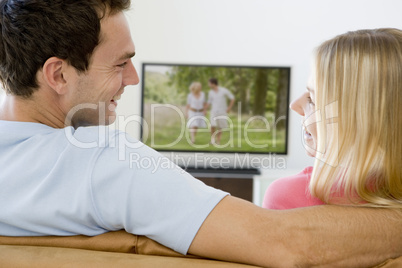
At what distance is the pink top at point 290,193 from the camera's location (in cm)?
126

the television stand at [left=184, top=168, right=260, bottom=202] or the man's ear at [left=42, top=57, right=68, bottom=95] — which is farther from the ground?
the man's ear at [left=42, top=57, right=68, bottom=95]

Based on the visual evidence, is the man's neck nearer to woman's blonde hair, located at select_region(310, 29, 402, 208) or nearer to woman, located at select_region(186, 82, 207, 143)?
woman's blonde hair, located at select_region(310, 29, 402, 208)

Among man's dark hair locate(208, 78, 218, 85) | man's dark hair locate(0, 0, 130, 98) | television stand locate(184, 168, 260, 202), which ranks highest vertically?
man's dark hair locate(0, 0, 130, 98)

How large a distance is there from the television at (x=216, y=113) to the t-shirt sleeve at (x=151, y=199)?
13.6 feet

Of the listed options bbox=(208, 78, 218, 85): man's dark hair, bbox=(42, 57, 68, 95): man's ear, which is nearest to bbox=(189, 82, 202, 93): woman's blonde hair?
bbox=(208, 78, 218, 85): man's dark hair

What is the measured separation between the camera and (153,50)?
202 inches

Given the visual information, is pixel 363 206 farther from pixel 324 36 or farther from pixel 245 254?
pixel 324 36

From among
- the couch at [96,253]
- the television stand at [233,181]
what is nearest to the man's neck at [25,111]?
the couch at [96,253]

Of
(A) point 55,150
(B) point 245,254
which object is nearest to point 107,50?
(A) point 55,150

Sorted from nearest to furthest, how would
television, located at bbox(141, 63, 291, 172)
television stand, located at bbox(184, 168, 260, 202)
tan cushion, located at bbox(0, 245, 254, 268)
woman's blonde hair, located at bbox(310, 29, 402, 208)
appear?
1. tan cushion, located at bbox(0, 245, 254, 268)
2. woman's blonde hair, located at bbox(310, 29, 402, 208)
3. television stand, located at bbox(184, 168, 260, 202)
4. television, located at bbox(141, 63, 291, 172)

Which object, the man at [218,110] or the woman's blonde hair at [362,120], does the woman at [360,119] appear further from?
the man at [218,110]

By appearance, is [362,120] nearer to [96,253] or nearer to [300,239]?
[300,239]

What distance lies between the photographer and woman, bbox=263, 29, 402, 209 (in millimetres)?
1088

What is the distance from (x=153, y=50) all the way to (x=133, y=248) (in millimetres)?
4291
